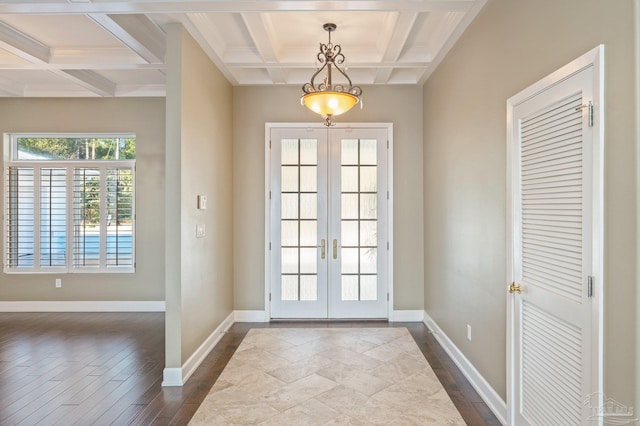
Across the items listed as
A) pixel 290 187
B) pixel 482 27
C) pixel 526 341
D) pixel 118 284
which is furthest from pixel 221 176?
pixel 526 341

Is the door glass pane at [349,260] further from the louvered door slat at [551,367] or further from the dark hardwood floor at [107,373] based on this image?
the louvered door slat at [551,367]

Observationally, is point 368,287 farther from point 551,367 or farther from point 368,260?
point 551,367

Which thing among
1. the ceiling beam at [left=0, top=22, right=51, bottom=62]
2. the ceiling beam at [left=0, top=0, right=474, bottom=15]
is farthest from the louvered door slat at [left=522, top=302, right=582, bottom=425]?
the ceiling beam at [left=0, top=22, right=51, bottom=62]

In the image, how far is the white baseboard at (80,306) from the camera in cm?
548

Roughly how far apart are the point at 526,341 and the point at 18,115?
6.85 metres

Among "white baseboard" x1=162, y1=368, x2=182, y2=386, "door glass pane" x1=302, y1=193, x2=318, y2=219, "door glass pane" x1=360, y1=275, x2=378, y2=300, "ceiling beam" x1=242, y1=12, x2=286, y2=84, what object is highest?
"ceiling beam" x1=242, y1=12, x2=286, y2=84

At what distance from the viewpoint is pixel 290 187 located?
5051mm

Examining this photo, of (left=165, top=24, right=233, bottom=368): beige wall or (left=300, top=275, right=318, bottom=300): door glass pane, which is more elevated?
(left=165, top=24, right=233, bottom=368): beige wall

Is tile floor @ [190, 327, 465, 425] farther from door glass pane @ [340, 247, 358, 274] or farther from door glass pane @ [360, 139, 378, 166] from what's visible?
door glass pane @ [360, 139, 378, 166]

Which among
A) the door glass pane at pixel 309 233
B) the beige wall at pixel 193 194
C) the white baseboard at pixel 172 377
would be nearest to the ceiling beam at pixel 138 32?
the beige wall at pixel 193 194

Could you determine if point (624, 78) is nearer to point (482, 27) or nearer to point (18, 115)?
point (482, 27)

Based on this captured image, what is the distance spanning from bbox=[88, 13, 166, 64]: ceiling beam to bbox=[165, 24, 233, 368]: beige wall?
33 centimetres

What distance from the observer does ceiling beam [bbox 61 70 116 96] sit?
4654 millimetres

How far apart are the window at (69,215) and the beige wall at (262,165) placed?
173 centimetres
